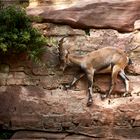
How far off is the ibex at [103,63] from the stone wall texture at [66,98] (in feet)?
0.28

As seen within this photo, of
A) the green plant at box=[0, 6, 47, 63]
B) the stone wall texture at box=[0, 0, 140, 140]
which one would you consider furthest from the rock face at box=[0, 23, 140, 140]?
the green plant at box=[0, 6, 47, 63]

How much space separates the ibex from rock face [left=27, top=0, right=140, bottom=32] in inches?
16.5

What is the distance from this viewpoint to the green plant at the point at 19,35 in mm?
5594

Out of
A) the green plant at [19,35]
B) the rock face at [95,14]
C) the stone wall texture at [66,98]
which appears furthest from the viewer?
the rock face at [95,14]

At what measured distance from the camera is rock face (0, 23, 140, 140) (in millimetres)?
5457

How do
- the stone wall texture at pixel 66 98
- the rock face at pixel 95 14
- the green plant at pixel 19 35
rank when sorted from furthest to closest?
1. the rock face at pixel 95 14
2. the green plant at pixel 19 35
3. the stone wall texture at pixel 66 98

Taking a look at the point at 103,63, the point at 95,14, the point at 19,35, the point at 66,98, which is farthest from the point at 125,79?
the point at 19,35

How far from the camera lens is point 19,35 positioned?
564 centimetres

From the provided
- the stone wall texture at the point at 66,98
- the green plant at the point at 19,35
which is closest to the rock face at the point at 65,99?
the stone wall texture at the point at 66,98

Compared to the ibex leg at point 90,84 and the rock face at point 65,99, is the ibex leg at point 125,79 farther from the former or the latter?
the ibex leg at point 90,84

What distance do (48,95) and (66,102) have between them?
27cm

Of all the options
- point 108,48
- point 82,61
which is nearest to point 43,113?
point 82,61

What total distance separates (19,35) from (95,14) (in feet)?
3.52

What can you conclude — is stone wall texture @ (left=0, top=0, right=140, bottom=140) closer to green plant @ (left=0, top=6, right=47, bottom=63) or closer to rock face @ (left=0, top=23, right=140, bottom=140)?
rock face @ (left=0, top=23, right=140, bottom=140)
